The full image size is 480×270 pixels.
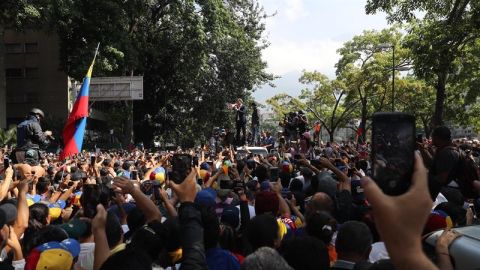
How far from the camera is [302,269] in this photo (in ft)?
11.1

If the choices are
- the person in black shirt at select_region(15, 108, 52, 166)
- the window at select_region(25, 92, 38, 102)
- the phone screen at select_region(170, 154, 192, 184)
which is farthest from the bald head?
the window at select_region(25, 92, 38, 102)

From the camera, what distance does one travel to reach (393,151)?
2.00m

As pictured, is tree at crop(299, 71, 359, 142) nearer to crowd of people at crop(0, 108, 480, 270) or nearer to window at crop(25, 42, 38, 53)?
window at crop(25, 42, 38, 53)

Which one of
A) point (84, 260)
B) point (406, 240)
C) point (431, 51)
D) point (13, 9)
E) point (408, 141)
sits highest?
point (13, 9)

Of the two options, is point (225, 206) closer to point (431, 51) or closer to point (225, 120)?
point (431, 51)

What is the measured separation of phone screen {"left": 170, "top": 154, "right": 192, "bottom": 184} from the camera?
359 centimetres

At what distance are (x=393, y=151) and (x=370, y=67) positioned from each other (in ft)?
113

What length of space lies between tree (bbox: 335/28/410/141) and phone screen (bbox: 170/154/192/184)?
30.0m

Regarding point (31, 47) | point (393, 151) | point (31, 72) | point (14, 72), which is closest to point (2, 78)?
point (31, 72)

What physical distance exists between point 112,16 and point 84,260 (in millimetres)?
24995

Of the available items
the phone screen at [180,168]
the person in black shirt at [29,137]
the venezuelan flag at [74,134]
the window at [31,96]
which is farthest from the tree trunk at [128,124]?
the phone screen at [180,168]

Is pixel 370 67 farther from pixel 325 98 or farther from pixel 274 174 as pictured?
pixel 274 174

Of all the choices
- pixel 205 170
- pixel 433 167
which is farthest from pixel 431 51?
pixel 433 167

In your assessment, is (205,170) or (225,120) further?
(225,120)
